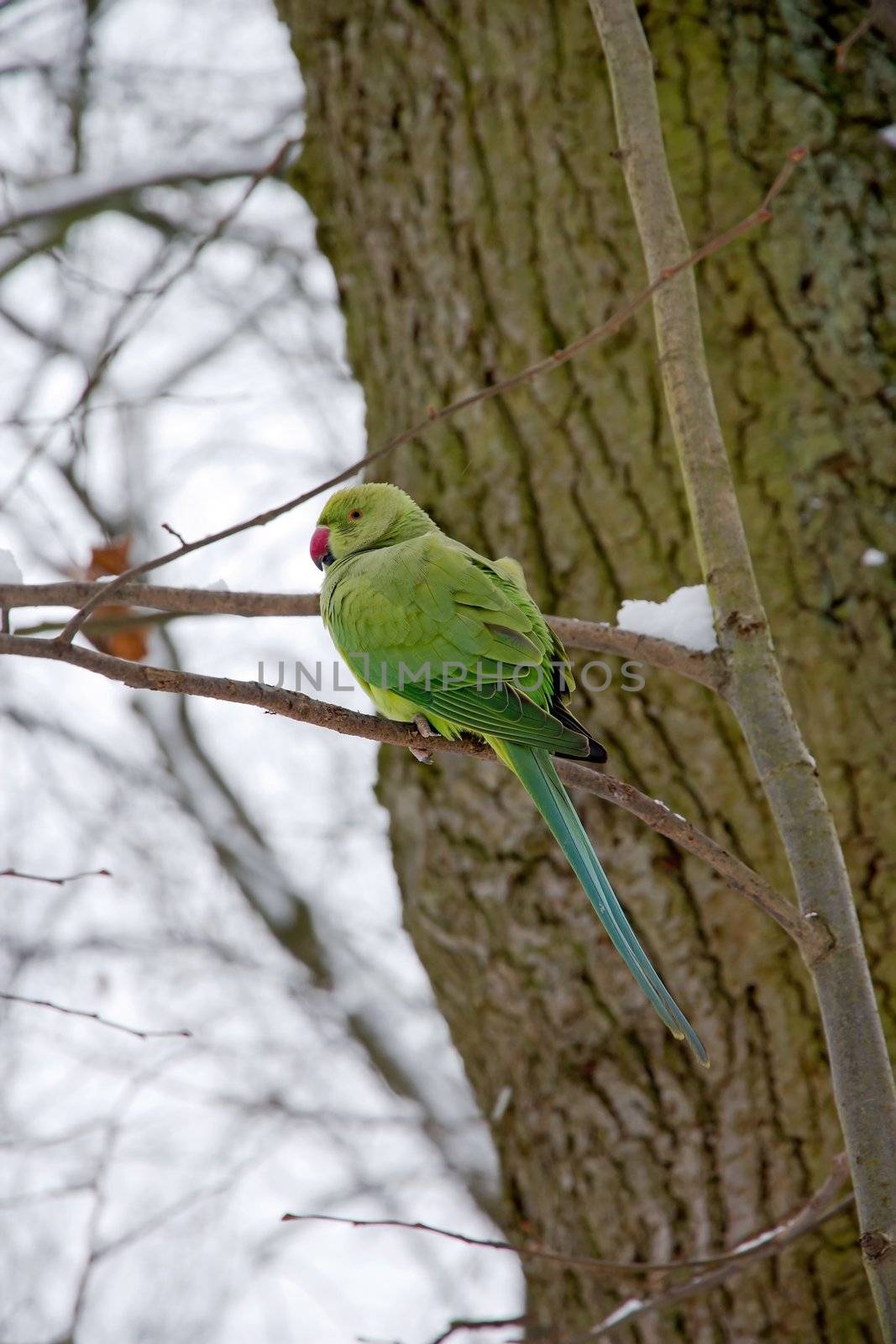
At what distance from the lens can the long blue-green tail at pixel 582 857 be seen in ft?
6.00

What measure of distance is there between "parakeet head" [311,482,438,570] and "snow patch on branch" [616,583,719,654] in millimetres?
956

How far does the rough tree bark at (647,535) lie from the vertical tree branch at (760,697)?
3.79ft

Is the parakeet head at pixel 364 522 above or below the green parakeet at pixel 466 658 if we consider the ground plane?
above

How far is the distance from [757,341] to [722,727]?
1101 millimetres

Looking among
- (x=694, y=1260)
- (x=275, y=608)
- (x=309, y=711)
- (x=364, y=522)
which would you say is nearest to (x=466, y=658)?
(x=275, y=608)

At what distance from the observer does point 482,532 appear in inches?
130

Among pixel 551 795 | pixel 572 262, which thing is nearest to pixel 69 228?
pixel 572 262

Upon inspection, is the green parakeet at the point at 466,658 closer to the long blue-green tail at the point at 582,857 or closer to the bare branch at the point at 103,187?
the long blue-green tail at the point at 582,857

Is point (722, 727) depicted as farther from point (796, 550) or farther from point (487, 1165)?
point (487, 1165)

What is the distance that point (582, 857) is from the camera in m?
2.05

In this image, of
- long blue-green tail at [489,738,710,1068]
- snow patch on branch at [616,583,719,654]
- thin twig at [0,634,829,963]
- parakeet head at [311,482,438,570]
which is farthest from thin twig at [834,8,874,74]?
thin twig at [0,634,829,963]

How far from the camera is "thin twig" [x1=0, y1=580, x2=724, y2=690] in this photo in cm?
185

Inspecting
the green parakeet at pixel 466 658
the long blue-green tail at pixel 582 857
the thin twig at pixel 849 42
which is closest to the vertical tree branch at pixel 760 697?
the long blue-green tail at pixel 582 857

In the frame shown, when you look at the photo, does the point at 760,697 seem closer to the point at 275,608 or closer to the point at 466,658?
the point at 466,658
